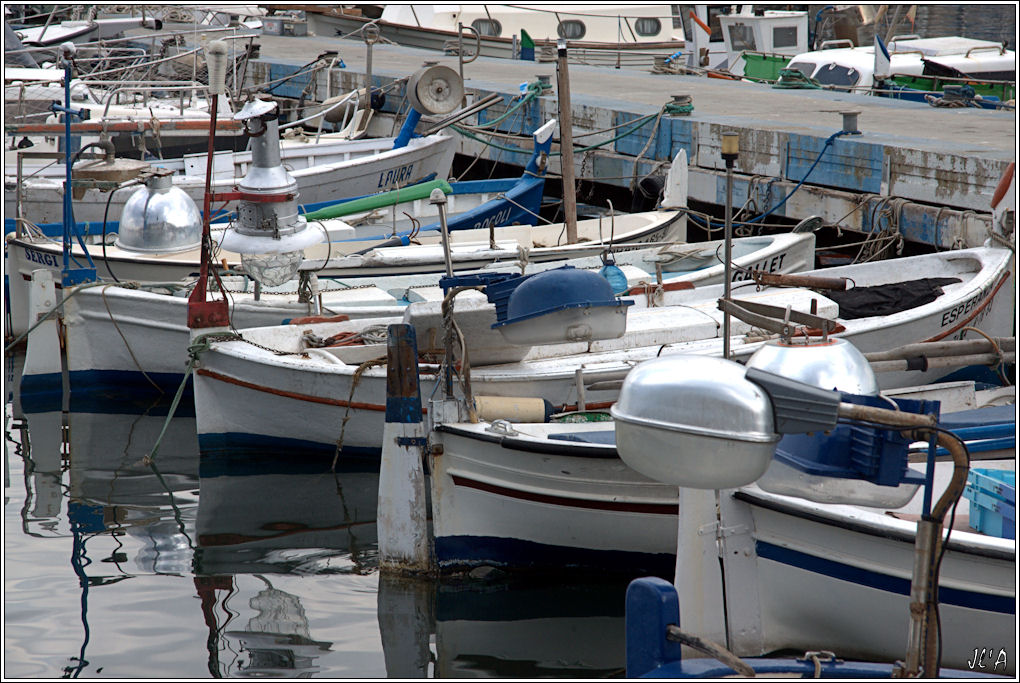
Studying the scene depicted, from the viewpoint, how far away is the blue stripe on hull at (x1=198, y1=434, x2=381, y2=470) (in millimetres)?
8250

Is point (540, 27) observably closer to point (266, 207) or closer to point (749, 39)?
point (749, 39)

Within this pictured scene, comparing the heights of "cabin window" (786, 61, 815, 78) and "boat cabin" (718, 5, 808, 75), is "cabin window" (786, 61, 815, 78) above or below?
below

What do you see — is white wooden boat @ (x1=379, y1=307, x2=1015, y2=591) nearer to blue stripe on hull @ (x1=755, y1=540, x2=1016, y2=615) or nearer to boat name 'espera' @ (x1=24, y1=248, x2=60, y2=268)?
blue stripe on hull @ (x1=755, y1=540, x2=1016, y2=615)

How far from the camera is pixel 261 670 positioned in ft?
18.6

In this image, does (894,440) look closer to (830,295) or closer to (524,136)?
(830,295)

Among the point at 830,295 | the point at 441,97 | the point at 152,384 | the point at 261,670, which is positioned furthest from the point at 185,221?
the point at 441,97

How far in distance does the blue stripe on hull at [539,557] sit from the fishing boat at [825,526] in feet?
3.60

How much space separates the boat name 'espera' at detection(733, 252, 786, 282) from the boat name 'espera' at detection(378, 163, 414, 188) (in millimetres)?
6087

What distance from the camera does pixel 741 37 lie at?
1099 inches

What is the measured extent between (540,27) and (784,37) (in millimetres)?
5585

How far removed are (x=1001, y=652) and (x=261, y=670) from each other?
324cm

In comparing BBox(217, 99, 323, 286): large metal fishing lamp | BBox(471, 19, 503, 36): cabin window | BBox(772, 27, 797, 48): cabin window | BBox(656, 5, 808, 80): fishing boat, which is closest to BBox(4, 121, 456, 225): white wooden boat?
BBox(217, 99, 323, 286): large metal fishing lamp

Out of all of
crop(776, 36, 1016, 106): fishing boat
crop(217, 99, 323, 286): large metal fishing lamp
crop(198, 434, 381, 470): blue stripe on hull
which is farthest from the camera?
crop(776, 36, 1016, 106): fishing boat

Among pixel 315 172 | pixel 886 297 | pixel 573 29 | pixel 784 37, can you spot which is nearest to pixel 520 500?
pixel 886 297
